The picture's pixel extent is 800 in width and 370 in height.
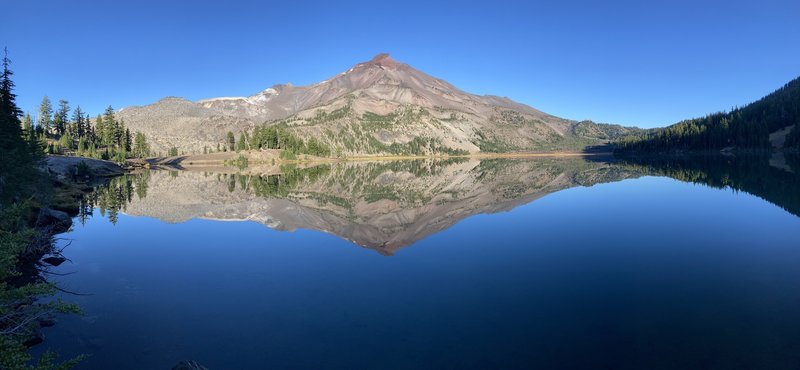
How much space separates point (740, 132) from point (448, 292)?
19258cm

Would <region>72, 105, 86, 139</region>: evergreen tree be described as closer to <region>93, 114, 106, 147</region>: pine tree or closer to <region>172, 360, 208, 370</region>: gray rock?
<region>93, 114, 106, 147</region>: pine tree

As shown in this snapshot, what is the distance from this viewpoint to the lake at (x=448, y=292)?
12.1 metres

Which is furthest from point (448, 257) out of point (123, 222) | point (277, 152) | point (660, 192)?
point (277, 152)

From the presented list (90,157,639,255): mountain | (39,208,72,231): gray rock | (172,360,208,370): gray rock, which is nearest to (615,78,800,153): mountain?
(90,157,639,255): mountain

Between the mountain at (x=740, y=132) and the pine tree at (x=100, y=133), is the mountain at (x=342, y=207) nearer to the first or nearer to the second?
the pine tree at (x=100, y=133)

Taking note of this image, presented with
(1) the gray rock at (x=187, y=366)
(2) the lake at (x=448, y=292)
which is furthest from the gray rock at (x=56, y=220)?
(1) the gray rock at (x=187, y=366)

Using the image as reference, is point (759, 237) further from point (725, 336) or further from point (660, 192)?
point (660, 192)

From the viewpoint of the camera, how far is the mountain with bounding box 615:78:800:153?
15662 cm

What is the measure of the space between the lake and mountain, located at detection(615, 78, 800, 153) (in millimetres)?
156296

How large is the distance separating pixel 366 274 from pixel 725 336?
1370cm

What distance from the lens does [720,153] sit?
6471 inches

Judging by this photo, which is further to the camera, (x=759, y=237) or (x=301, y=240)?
(x=301, y=240)

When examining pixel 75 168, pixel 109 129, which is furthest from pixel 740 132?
pixel 109 129

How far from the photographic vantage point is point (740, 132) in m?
160
